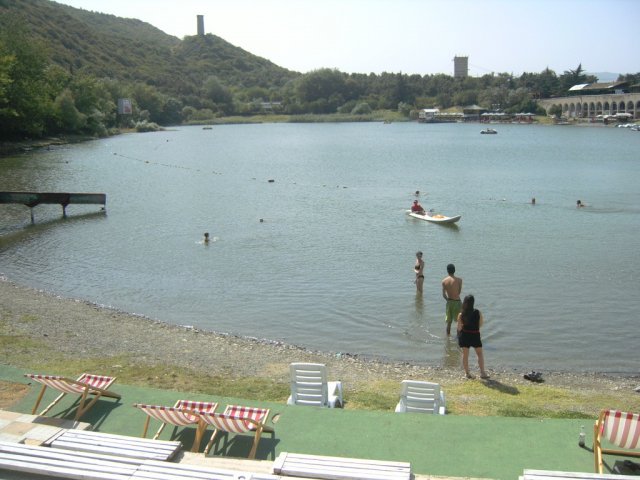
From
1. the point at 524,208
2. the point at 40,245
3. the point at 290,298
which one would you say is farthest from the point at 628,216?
the point at 40,245

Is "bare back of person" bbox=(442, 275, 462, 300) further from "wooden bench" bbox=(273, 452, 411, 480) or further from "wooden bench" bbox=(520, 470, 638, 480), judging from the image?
"wooden bench" bbox=(520, 470, 638, 480)

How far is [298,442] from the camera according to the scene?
9.09m

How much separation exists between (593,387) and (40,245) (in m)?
26.7

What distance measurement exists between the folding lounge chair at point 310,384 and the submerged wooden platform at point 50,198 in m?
31.7

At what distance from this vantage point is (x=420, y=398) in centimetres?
1039

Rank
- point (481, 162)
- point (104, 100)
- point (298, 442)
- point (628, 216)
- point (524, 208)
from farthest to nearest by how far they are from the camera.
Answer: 1. point (104, 100)
2. point (481, 162)
3. point (524, 208)
4. point (628, 216)
5. point (298, 442)

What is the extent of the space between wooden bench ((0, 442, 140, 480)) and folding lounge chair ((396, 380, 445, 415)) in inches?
178

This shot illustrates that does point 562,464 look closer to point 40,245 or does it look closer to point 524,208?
point 40,245

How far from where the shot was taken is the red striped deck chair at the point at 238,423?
8.30 meters

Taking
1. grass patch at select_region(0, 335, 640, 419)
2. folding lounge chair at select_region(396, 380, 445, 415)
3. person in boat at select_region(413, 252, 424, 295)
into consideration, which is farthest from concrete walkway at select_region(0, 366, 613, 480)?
person in boat at select_region(413, 252, 424, 295)

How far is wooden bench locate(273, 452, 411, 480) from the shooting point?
7250 mm

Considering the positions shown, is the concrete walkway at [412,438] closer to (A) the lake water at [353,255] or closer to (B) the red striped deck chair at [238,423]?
(B) the red striped deck chair at [238,423]

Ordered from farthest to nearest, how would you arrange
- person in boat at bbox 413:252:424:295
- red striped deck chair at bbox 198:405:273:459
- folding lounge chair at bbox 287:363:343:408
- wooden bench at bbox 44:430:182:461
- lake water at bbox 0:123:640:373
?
person in boat at bbox 413:252:424:295 → lake water at bbox 0:123:640:373 → folding lounge chair at bbox 287:363:343:408 → red striped deck chair at bbox 198:405:273:459 → wooden bench at bbox 44:430:182:461

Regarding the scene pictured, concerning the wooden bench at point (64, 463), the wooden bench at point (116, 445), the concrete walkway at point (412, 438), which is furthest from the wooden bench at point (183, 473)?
the concrete walkway at point (412, 438)
